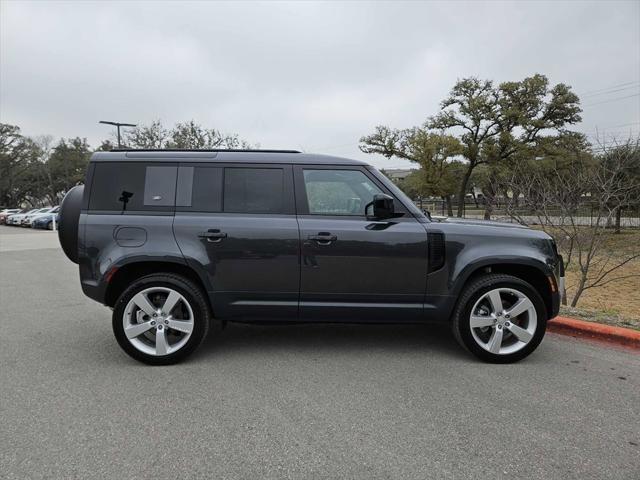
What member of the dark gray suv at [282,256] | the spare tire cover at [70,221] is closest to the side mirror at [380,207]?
the dark gray suv at [282,256]

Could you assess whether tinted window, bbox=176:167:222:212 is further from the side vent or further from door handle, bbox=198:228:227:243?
the side vent

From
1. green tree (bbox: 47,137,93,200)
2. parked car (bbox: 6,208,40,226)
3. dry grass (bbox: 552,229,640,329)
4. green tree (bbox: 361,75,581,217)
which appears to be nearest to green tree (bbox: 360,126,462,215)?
green tree (bbox: 361,75,581,217)

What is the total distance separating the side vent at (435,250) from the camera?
13.0 feet

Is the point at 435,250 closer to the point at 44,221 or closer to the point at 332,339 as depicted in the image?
the point at 332,339

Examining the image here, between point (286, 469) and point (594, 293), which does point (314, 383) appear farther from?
point (594, 293)

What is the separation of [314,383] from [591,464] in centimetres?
193

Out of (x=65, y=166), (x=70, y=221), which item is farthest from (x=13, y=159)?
(x=70, y=221)

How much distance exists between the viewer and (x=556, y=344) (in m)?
4.54

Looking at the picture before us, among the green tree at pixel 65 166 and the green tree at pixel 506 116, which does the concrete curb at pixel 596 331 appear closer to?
the green tree at pixel 506 116

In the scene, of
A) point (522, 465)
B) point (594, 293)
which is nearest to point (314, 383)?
point (522, 465)

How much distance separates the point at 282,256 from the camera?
3.96 meters

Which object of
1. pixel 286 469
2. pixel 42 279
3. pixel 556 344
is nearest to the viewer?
pixel 286 469

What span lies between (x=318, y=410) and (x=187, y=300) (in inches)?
62.0

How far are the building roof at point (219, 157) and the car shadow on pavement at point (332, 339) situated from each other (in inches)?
72.7
